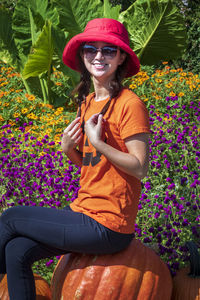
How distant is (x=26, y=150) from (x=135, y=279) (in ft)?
9.43

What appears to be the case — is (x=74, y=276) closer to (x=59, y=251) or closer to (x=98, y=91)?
(x=59, y=251)

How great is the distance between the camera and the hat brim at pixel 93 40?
6.70 ft

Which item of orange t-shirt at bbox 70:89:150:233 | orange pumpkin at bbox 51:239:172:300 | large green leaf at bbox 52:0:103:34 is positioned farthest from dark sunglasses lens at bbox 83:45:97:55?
Result: large green leaf at bbox 52:0:103:34

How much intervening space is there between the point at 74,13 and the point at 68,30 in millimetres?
275

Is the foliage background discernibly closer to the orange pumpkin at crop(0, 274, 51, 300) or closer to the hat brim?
the orange pumpkin at crop(0, 274, 51, 300)

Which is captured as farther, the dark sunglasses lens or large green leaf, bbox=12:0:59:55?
large green leaf, bbox=12:0:59:55

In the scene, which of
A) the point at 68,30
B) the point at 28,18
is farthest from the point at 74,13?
the point at 28,18

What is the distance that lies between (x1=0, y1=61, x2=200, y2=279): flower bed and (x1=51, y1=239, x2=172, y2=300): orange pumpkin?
15.0 inches

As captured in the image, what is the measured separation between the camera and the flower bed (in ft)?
9.52

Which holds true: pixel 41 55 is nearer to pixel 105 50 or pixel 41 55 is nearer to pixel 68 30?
pixel 68 30

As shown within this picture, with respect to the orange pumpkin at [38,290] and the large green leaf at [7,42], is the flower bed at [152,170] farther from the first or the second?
the large green leaf at [7,42]

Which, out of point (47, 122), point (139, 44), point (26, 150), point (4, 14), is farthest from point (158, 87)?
point (4, 14)

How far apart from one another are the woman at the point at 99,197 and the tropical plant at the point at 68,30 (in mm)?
3963

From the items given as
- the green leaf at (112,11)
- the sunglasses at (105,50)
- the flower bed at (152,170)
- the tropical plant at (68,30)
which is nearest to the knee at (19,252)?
the flower bed at (152,170)
